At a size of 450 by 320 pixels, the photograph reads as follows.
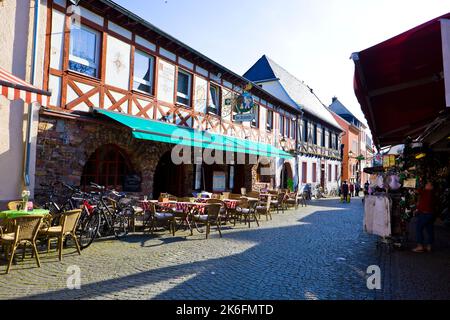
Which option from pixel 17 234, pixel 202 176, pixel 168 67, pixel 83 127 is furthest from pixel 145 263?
pixel 202 176

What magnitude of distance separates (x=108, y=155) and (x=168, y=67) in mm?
3650

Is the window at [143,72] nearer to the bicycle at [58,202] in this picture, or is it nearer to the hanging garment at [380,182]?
the bicycle at [58,202]

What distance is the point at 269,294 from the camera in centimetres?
404

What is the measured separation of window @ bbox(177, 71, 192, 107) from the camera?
1179 cm

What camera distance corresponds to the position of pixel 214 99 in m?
13.8

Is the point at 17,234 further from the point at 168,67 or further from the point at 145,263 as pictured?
the point at 168,67

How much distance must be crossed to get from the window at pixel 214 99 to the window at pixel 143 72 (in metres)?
3.51

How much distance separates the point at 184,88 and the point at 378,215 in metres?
7.86

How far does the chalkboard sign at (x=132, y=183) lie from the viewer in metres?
9.66

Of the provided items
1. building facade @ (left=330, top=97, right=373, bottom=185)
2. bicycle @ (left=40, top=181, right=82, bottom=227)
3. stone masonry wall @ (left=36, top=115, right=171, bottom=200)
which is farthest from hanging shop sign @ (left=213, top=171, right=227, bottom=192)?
building facade @ (left=330, top=97, right=373, bottom=185)

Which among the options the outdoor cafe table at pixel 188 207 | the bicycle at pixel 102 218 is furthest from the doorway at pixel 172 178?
the bicycle at pixel 102 218

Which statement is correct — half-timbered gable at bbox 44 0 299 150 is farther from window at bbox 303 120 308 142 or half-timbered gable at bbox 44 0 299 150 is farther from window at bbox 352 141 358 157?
window at bbox 352 141 358 157

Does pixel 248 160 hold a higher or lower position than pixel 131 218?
higher
